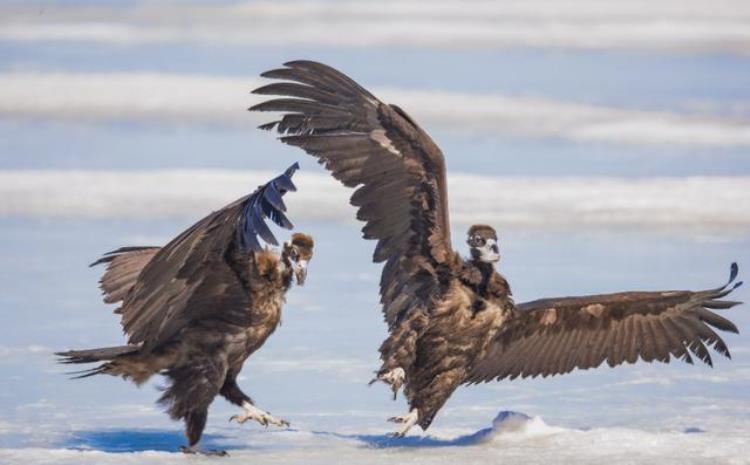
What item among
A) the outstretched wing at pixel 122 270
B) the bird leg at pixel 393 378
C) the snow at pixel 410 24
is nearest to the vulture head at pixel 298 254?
the bird leg at pixel 393 378

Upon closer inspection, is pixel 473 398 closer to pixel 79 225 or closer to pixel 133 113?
pixel 79 225

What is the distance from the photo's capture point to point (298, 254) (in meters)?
8.78

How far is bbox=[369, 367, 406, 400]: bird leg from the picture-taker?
8930mm

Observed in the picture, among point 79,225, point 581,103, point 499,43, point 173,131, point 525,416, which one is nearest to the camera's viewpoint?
point 525,416

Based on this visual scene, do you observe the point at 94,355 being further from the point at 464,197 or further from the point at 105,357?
the point at 464,197

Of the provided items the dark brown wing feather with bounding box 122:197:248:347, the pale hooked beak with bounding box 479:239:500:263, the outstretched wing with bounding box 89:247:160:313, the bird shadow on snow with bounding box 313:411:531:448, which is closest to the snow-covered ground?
the bird shadow on snow with bounding box 313:411:531:448

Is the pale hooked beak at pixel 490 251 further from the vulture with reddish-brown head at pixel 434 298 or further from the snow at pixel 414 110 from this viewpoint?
the snow at pixel 414 110

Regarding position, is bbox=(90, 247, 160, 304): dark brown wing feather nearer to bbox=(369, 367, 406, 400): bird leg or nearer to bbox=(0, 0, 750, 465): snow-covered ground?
bbox=(0, 0, 750, 465): snow-covered ground

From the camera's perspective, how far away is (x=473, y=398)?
33.7 feet

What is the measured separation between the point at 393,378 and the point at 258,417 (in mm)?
576

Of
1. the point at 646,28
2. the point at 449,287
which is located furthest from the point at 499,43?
the point at 449,287

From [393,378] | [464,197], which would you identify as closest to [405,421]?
[393,378]

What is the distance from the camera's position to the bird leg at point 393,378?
29.3ft

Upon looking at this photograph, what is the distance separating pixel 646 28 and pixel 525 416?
35.1ft
